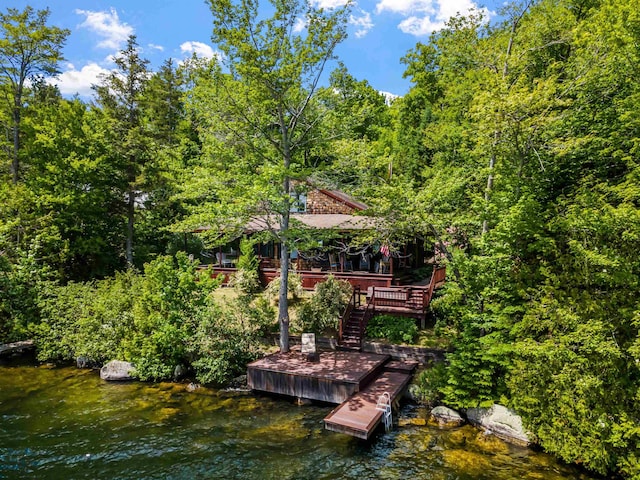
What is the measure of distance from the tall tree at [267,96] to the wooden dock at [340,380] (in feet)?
7.43

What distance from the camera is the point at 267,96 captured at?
14.9 m

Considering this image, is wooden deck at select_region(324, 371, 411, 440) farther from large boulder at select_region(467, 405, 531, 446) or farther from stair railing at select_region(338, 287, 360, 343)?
stair railing at select_region(338, 287, 360, 343)

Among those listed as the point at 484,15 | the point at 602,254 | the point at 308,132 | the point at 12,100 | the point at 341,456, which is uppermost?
the point at 12,100

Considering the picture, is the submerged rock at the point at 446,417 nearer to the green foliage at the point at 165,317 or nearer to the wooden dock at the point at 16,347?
the green foliage at the point at 165,317

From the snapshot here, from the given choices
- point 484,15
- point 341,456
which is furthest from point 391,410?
point 484,15

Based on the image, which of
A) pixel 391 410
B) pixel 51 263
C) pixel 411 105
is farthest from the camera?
pixel 411 105

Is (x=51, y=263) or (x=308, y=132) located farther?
(x=51, y=263)

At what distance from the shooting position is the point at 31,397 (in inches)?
521

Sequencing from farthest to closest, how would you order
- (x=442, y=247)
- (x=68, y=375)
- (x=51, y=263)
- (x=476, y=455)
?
(x=51, y=263) < (x=68, y=375) < (x=442, y=247) < (x=476, y=455)

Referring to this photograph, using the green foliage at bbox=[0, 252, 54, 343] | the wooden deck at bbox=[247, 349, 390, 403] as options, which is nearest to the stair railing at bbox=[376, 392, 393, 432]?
the wooden deck at bbox=[247, 349, 390, 403]

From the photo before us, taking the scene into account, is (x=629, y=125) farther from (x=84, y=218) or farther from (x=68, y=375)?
(x=84, y=218)

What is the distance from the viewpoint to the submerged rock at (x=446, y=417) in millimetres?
11039

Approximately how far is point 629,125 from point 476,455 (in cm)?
991

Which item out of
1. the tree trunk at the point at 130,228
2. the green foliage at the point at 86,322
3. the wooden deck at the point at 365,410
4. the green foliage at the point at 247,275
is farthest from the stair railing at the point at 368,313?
the tree trunk at the point at 130,228
